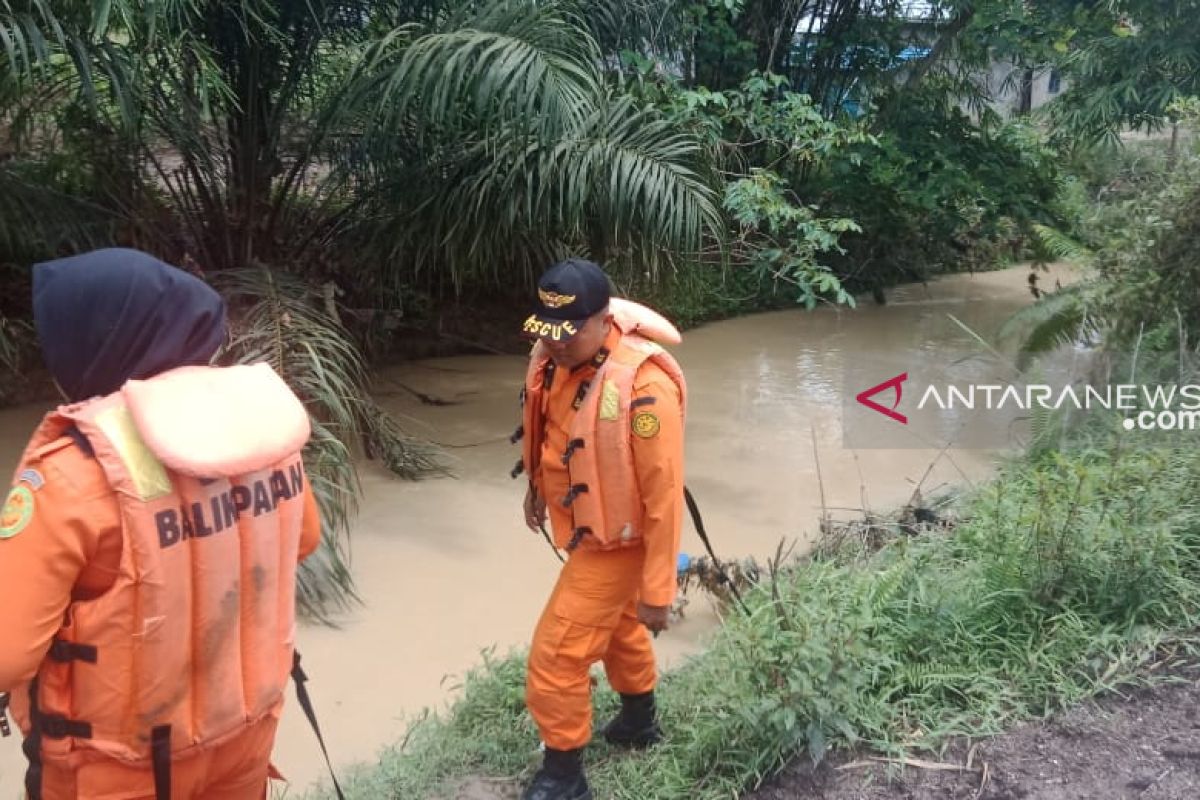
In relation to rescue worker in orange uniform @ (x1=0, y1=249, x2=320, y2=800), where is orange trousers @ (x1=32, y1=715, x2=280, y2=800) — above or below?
below

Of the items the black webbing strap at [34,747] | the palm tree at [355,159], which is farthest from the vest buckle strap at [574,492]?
the palm tree at [355,159]

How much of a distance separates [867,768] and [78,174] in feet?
18.2

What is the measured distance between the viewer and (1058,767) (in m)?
2.68

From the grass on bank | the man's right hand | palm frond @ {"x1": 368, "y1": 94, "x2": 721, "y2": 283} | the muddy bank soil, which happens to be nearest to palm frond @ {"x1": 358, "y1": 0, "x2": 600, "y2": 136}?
palm frond @ {"x1": 368, "y1": 94, "x2": 721, "y2": 283}

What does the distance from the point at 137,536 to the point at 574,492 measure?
4.41 feet

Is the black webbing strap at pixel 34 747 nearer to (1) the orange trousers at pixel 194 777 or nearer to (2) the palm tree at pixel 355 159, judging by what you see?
(1) the orange trousers at pixel 194 777

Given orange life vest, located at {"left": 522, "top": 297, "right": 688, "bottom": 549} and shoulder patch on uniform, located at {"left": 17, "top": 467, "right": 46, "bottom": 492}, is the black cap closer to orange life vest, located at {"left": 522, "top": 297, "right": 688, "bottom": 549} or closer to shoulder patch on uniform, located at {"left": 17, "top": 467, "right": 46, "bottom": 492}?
orange life vest, located at {"left": 522, "top": 297, "right": 688, "bottom": 549}

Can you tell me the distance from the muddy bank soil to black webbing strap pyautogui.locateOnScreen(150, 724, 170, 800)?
1480 mm

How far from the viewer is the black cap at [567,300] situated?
9.00 feet

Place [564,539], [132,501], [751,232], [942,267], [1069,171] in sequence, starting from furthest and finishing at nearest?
[942,267] < [1069,171] < [751,232] < [564,539] < [132,501]

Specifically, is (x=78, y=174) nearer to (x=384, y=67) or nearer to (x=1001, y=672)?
(x=384, y=67)

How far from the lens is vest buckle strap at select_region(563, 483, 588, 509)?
9.28ft

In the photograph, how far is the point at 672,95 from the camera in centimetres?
723

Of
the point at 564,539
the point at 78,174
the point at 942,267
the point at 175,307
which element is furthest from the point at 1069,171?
the point at 175,307
